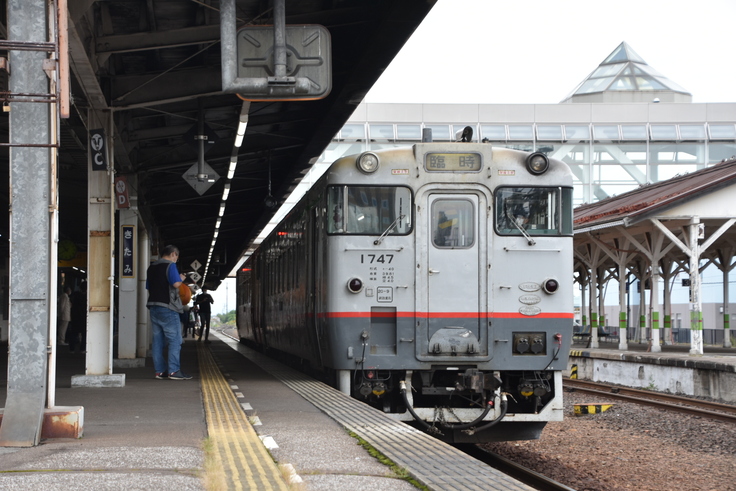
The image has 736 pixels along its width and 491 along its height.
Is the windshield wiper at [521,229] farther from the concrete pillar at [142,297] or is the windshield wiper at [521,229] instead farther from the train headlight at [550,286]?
the concrete pillar at [142,297]

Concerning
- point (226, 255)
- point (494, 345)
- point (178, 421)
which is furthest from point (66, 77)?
point (226, 255)

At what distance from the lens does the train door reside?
9172mm

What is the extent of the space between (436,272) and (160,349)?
4734 mm

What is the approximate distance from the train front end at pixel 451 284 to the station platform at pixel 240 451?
703 mm

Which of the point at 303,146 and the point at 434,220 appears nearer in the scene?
the point at 434,220

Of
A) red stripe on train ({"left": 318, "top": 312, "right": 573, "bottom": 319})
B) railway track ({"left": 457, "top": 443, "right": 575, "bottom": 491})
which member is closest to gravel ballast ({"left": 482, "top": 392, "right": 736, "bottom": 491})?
railway track ({"left": 457, "top": 443, "right": 575, "bottom": 491})

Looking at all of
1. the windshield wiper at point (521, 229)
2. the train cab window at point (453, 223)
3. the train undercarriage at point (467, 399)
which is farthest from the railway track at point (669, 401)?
the train cab window at point (453, 223)

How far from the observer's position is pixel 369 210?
934cm

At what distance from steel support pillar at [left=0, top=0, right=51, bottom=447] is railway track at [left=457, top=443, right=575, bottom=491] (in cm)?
421

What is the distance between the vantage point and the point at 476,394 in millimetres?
9203

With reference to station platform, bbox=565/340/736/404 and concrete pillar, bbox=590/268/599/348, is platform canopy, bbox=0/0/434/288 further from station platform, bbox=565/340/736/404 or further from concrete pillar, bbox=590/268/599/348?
concrete pillar, bbox=590/268/599/348

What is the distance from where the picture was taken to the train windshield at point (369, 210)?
9.30m

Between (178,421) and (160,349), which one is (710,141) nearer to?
(160,349)

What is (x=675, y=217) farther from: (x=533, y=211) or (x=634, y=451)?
(x=533, y=211)
